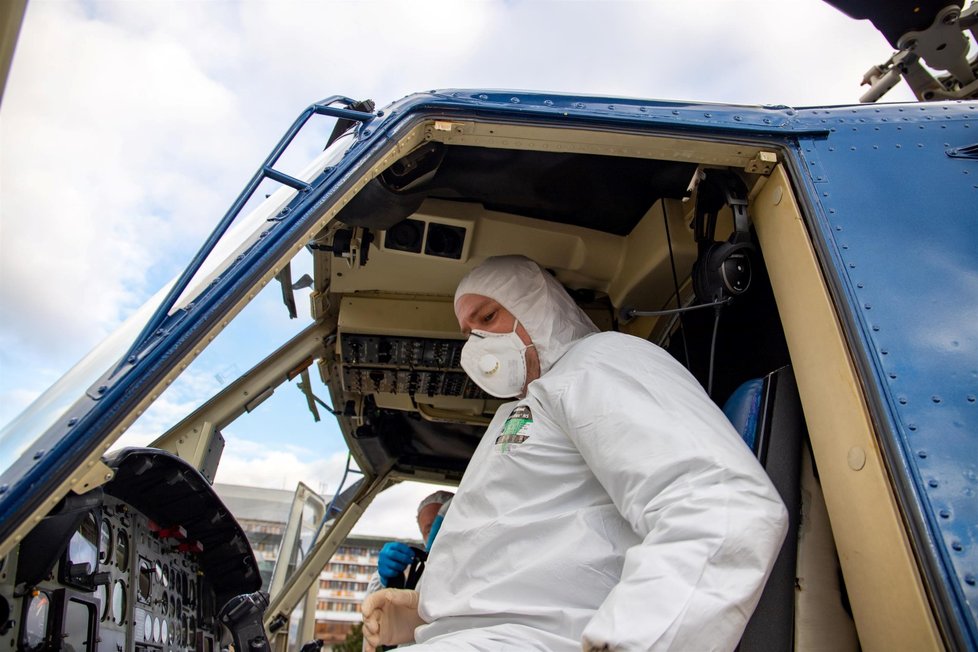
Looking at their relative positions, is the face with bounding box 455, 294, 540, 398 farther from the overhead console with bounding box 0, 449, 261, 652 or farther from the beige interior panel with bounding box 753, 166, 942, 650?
the overhead console with bounding box 0, 449, 261, 652

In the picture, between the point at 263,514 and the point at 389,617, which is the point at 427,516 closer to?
the point at 263,514

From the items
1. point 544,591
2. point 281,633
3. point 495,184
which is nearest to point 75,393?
point 544,591

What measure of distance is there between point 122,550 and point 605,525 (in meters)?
1.37

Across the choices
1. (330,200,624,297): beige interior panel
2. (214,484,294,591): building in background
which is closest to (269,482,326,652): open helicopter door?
(214,484,294,591): building in background

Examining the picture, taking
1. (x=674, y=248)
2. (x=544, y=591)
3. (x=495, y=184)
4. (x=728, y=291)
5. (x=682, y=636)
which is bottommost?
(x=682, y=636)

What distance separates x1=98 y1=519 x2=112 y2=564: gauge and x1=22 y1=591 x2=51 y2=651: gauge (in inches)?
10.3

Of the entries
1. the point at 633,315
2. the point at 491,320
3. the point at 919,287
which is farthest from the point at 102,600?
the point at 919,287

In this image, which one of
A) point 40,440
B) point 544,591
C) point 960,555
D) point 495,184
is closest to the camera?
point 40,440

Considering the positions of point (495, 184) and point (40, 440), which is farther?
point (495, 184)

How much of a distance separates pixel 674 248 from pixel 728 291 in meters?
0.59

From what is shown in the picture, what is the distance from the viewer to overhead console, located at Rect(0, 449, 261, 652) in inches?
54.1

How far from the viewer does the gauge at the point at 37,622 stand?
139 cm

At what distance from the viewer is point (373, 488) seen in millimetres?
4156

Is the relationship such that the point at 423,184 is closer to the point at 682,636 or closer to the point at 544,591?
the point at 544,591
